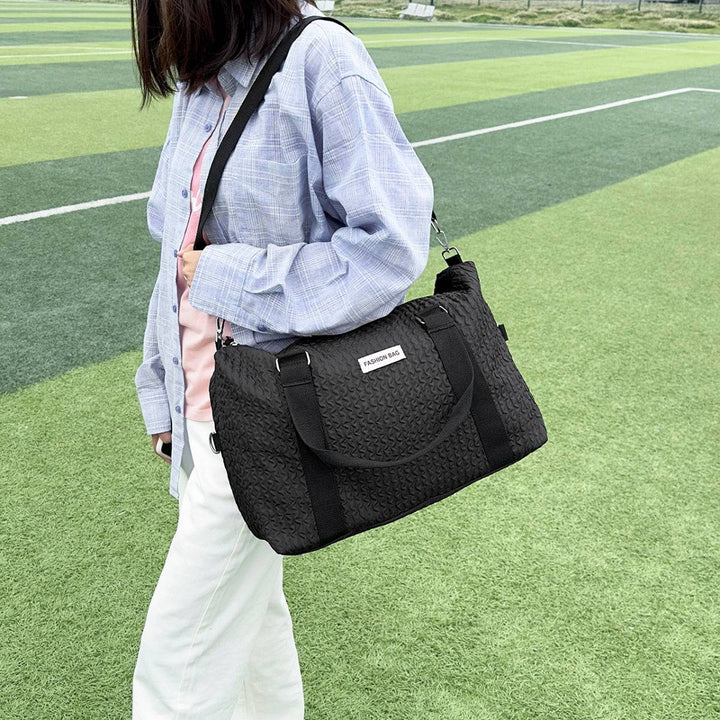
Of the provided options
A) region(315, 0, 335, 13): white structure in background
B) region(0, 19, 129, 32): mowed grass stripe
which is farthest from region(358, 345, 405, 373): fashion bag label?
region(0, 19, 129, 32): mowed grass stripe

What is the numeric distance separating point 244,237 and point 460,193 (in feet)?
17.9

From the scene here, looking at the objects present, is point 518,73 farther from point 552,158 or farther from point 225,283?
point 225,283

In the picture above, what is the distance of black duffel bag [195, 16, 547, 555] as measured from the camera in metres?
1.34

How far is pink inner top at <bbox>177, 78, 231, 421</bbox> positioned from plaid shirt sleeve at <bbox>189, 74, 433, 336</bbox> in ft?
0.33

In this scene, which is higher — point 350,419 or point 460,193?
point 350,419

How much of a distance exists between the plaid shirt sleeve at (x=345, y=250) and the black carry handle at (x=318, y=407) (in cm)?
7

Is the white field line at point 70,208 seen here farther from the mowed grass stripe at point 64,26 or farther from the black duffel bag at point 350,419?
the mowed grass stripe at point 64,26

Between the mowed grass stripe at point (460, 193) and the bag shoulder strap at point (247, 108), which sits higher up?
the bag shoulder strap at point (247, 108)

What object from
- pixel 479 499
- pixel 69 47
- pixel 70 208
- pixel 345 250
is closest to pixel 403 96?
pixel 70 208

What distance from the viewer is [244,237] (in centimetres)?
142

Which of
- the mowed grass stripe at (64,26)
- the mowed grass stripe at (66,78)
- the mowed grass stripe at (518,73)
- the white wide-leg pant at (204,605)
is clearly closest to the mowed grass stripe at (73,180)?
the mowed grass stripe at (66,78)

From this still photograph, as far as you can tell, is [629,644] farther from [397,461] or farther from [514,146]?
[514,146]

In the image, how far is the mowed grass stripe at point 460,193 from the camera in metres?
4.16

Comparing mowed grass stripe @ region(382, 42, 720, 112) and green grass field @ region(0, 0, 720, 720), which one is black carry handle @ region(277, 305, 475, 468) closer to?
green grass field @ region(0, 0, 720, 720)
